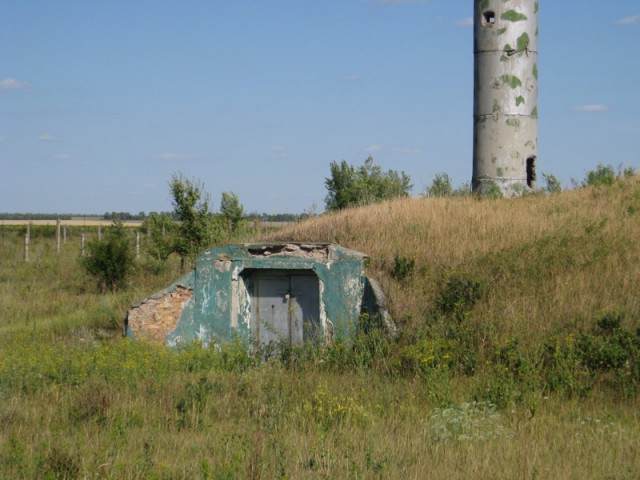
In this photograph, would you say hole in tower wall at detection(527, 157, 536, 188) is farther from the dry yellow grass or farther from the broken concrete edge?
the broken concrete edge

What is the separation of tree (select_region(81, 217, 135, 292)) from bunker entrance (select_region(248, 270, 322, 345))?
30.2 ft

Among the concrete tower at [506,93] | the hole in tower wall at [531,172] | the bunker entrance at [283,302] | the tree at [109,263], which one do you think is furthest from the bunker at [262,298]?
the tree at [109,263]

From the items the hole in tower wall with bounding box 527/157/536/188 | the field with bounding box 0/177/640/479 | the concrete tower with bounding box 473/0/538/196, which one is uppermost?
the concrete tower with bounding box 473/0/538/196

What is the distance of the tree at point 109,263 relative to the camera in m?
21.5

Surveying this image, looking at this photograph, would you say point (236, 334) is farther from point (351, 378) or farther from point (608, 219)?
point (608, 219)

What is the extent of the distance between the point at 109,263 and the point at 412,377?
13893mm

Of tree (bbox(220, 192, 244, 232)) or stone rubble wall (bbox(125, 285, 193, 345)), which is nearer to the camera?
stone rubble wall (bbox(125, 285, 193, 345))

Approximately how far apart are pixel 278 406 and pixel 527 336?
4.23 meters

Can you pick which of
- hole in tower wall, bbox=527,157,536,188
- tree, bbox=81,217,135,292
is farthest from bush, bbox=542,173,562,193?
tree, bbox=81,217,135,292

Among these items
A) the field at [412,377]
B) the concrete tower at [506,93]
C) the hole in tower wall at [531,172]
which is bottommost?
the field at [412,377]

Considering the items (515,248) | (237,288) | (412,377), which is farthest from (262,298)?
(515,248)

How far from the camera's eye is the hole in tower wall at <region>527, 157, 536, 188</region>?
18.0 metres

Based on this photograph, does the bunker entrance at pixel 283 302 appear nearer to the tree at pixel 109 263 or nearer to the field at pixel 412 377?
the field at pixel 412 377

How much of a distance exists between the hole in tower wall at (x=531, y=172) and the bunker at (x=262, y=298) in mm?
7340
